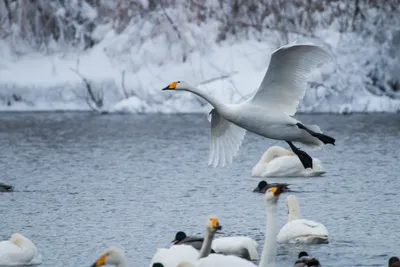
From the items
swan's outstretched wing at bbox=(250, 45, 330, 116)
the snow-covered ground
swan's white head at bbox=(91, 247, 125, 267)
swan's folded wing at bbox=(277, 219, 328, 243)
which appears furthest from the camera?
the snow-covered ground

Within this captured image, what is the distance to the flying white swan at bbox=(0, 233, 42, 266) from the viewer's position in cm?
1200

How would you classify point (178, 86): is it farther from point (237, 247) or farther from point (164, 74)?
point (164, 74)

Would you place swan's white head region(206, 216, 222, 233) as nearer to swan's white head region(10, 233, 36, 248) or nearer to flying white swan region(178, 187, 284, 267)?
flying white swan region(178, 187, 284, 267)

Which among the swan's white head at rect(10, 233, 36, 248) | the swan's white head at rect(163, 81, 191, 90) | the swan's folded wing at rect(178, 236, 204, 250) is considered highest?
the swan's white head at rect(163, 81, 191, 90)

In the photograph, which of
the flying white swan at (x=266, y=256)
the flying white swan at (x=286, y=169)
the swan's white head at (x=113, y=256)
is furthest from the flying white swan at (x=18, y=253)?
the flying white swan at (x=286, y=169)

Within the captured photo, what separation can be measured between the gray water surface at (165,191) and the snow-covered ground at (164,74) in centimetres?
138

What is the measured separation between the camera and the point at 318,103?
3064cm

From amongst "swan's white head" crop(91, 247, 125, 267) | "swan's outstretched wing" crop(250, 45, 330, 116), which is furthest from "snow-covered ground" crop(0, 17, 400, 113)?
"swan's white head" crop(91, 247, 125, 267)

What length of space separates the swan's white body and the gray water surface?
35 centimetres

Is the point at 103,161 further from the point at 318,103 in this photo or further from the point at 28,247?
the point at 28,247

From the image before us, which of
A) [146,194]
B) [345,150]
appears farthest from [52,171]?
[345,150]

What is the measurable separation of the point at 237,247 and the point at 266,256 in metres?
2.25

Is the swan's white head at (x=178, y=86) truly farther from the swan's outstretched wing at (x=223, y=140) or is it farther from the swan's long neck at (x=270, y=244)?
the swan's long neck at (x=270, y=244)

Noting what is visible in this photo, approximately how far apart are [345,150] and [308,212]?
8.46 metres
